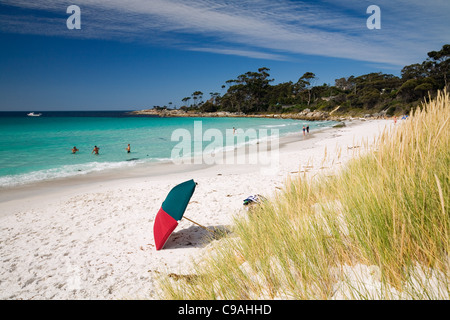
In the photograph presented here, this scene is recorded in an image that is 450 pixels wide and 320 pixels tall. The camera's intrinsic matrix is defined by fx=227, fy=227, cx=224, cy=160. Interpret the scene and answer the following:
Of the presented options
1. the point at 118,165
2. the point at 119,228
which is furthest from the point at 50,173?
the point at 119,228

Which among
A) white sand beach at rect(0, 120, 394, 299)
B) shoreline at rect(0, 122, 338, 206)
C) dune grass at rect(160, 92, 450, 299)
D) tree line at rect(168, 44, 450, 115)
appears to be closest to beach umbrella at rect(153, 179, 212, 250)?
white sand beach at rect(0, 120, 394, 299)

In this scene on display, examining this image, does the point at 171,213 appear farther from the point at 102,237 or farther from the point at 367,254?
→ the point at 367,254

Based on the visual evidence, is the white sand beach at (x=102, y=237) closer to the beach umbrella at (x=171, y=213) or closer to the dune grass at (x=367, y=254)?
the beach umbrella at (x=171, y=213)

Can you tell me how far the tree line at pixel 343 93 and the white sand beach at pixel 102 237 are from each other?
1215 inches

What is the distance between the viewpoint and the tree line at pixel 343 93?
42.9 m

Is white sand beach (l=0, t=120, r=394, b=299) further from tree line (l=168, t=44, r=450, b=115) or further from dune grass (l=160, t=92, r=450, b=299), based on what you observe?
tree line (l=168, t=44, r=450, b=115)

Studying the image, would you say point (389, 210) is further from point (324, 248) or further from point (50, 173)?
point (50, 173)

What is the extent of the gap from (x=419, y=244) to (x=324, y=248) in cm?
65

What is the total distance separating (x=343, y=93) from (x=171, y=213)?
8172 centimetres

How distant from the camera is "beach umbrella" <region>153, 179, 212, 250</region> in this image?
464 cm

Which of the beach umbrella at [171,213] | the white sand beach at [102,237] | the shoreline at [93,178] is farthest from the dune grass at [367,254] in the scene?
the shoreline at [93,178]

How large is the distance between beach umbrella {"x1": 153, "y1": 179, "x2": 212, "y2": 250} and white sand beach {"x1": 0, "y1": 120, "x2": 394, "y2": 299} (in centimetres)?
31

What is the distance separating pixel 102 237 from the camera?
5355mm

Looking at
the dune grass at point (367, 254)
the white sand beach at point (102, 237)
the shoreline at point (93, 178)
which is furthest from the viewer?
the shoreline at point (93, 178)
